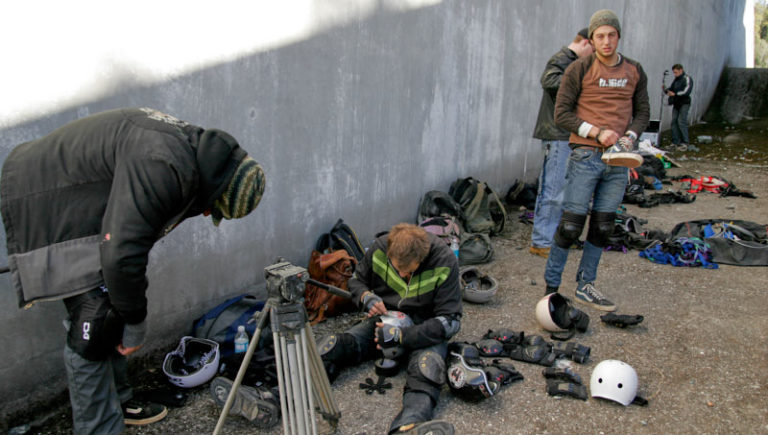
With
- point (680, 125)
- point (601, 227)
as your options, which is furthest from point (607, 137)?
point (680, 125)

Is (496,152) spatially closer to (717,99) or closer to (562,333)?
(562,333)

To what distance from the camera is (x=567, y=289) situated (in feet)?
16.3

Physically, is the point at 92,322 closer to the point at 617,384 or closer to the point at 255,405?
the point at 255,405

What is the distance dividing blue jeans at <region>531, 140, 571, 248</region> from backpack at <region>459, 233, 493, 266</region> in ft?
2.16

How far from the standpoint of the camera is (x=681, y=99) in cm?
1454

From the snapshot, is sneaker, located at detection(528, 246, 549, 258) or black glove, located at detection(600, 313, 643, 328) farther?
sneaker, located at detection(528, 246, 549, 258)

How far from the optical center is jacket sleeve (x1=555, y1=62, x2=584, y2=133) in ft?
13.4

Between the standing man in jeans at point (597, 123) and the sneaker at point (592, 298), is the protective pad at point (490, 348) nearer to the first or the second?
the standing man in jeans at point (597, 123)

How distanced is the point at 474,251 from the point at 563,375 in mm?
2412

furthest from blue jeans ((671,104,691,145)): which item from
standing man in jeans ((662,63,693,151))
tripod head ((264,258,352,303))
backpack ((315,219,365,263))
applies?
tripod head ((264,258,352,303))

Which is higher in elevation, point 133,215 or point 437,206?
point 133,215

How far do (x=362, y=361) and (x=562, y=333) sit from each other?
156 centimetres

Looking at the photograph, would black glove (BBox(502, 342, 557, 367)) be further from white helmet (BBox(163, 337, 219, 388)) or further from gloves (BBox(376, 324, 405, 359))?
white helmet (BBox(163, 337, 219, 388))

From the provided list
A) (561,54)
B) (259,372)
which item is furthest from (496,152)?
(259,372)
